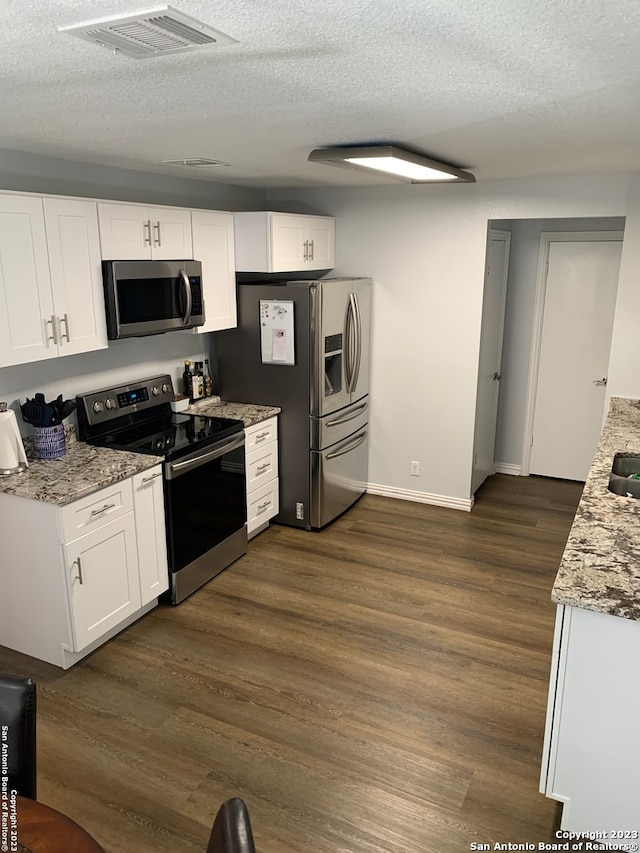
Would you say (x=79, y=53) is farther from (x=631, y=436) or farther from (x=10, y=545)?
(x=631, y=436)

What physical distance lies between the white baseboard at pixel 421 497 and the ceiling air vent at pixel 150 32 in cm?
413

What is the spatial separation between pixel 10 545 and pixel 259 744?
1481 mm

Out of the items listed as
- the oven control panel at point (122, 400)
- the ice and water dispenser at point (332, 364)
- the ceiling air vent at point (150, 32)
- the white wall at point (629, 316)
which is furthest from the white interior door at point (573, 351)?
the ceiling air vent at point (150, 32)

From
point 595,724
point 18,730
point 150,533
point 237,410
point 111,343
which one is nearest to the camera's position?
point 18,730

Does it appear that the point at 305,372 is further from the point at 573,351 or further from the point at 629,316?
the point at 573,351

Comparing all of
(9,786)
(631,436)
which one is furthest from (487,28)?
(631,436)

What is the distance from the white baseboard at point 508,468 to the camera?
587 cm

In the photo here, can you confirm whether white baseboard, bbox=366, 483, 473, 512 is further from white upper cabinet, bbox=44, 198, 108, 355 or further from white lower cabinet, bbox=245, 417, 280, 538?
white upper cabinet, bbox=44, 198, 108, 355

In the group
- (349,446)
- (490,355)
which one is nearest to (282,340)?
(349,446)

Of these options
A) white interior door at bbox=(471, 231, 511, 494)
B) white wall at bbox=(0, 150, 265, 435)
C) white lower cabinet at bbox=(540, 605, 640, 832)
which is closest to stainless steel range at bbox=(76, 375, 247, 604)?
white wall at bbox=(0, 150, 265, 435)

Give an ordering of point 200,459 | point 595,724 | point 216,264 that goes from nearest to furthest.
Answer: point 595,724 < point 200,459 < point 216,264

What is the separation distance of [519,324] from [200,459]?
3.32 m

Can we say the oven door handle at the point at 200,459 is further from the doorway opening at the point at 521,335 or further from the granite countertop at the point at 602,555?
the doorway opening at the point at 521,335

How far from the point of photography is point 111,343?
375 centimetres
